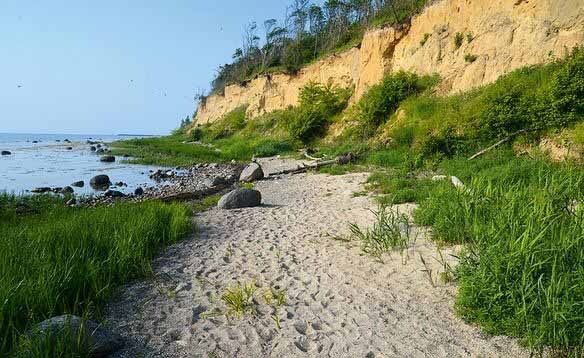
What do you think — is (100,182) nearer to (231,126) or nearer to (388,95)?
(388,95)

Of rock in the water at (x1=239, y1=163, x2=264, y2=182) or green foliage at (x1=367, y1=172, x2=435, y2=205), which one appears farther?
rock in the water at (x1=239, y1=163, x2=264, y2=182)

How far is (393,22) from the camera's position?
22.8 m

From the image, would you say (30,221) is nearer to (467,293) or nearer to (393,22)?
(467,293)

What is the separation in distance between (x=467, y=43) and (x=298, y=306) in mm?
16506

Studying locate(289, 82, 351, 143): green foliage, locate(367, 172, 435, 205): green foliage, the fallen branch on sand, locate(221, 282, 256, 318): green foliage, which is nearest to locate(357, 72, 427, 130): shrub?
the fallen branch on sand

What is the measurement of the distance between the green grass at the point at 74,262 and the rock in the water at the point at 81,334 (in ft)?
0.81

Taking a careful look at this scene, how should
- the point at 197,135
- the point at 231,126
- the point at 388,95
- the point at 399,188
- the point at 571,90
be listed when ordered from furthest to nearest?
the point at 197,135 < the point at 231,126 < the point at 388,95 < the point at 571,90 < the point at 399,188

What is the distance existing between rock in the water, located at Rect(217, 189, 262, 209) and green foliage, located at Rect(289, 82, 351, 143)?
15.0m

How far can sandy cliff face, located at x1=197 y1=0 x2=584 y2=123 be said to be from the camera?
13.1m

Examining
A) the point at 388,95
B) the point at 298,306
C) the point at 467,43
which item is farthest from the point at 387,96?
the point at 298,306

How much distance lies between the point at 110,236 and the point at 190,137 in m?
48.6

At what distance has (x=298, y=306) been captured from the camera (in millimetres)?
4535

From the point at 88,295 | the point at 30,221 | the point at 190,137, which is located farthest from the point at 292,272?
the point at 190,137

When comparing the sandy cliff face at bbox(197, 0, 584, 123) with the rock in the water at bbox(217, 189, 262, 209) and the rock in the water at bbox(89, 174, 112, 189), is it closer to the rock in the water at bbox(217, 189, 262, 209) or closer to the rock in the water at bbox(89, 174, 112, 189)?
the rock in the water at bbox(217, 189, 262, 209)
